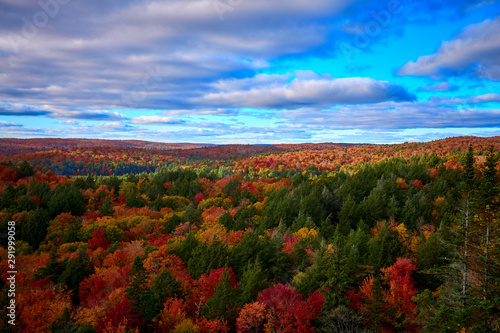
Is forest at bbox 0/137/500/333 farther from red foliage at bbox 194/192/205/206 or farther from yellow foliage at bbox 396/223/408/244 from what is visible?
red foliage at bbox 194/192/205/206

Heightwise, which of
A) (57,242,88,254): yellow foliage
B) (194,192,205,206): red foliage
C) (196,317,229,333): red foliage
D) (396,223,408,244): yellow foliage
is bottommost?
(57,242,88,254): yellow foliage

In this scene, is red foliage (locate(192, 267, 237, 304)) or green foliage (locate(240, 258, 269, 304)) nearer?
green foliage (locate(240, 258, 269, 304))

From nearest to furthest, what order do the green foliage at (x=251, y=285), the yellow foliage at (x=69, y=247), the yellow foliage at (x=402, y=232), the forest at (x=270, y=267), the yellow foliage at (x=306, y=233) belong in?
the forest at (x=270, y=267) < the green foliage at (x=251, y=285) < the yellow foliage at (x=69, y=247) < the yellow foliage at (x=402, y=232) < the yellow foliage at (x=306, y=233)

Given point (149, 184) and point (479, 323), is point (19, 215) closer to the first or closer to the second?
point (149, 184)

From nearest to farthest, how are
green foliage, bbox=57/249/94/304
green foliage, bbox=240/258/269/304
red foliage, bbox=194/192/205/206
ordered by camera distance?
green foliage, bbox=240/258/269/304
green foliage, bbox=57/249/94/304
red foliage, bbox=194/192/205/206

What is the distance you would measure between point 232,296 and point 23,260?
37.6 meters

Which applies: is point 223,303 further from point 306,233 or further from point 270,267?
point 306,233

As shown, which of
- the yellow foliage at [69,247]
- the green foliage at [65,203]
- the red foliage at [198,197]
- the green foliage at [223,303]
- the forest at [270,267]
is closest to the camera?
A: the forest at [270,267]

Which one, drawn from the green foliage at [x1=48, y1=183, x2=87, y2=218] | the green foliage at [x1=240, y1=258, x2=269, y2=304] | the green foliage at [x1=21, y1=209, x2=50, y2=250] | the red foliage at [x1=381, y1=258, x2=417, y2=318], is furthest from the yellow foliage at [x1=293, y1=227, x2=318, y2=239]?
the green foliage at [x1=48, y1=183, x2=87, y2=218]

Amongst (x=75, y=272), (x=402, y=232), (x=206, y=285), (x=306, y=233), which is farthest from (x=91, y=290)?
(x=402, y=232)

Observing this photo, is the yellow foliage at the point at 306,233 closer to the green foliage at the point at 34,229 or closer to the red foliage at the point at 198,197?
the red foliage at the point at 198,197

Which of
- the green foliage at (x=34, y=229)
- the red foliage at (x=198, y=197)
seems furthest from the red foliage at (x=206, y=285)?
the red foliage at (x=198, y=197)

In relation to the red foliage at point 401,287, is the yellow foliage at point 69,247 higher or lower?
lower

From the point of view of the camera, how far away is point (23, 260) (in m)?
46.5
